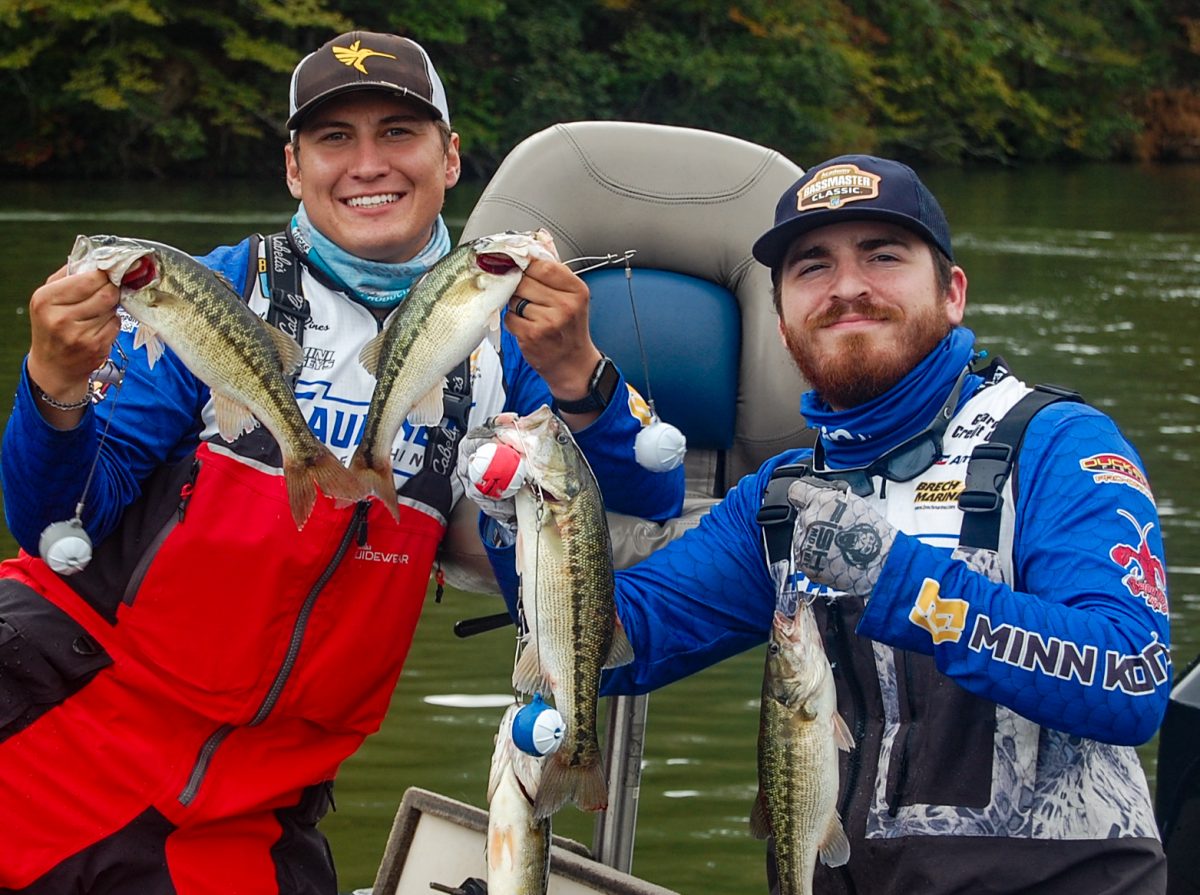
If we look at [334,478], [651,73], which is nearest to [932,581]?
[334,478]

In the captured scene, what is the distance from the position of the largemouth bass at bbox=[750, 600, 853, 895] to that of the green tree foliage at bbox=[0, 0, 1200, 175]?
1058 inches

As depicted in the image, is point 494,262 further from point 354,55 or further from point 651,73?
point 651,73

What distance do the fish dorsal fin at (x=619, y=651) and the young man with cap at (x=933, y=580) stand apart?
0.31 meters

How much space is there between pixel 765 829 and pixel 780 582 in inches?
20.8

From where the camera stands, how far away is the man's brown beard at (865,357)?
346 cm

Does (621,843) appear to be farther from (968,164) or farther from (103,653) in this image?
(968,164)

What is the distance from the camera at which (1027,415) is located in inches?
130

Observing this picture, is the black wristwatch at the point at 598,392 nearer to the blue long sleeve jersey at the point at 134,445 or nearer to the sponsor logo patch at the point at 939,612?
the blue long sleeve jersey at the point at 134,445

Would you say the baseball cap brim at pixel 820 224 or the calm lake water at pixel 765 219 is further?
the calm lake water at pixel 765 219

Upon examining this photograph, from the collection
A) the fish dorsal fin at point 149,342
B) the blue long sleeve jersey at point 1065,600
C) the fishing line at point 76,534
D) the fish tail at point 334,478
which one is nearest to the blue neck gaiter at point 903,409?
A: the blue long sleeve jersey at point 1065,600

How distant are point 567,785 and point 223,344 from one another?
1.15m

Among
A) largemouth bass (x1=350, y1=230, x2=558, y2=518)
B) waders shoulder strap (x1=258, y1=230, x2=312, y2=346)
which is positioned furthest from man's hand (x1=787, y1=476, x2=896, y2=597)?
waders shoulder strap (x1=258, y1=230, x2=312, y2=346)

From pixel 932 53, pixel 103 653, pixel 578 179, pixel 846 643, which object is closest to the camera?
pixel 846 643

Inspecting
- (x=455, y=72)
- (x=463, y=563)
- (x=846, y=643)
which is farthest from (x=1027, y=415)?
(x=455, y=72)
